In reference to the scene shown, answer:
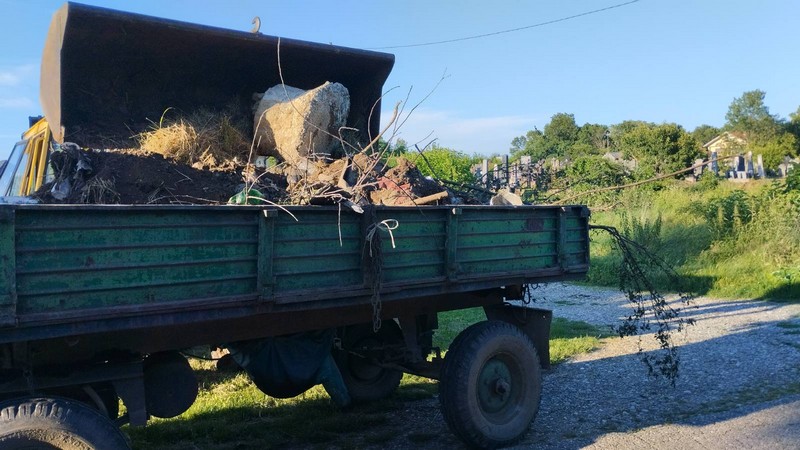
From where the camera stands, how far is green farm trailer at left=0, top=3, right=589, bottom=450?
3.12 m

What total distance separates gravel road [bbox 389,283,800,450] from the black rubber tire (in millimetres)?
292

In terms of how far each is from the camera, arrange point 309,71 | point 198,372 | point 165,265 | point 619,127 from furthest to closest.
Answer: point 619,127, point 198,372, point 309,71, point 165,265

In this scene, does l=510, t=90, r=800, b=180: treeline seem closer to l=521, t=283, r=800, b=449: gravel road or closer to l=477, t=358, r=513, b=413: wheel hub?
l=521, t=283, r=800, b=449: gravel road

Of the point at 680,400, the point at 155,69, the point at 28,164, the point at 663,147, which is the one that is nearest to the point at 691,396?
the point at 680,400

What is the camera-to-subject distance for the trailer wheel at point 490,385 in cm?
480

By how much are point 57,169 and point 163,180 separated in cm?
60

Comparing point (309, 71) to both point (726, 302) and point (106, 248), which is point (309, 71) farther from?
point (726, 302)

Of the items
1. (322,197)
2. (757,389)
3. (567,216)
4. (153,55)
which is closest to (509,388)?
(567,216)

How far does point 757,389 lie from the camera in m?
6.29

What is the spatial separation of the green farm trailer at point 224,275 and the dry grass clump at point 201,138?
0.28 meters

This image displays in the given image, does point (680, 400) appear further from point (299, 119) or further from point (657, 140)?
point (657, 140)

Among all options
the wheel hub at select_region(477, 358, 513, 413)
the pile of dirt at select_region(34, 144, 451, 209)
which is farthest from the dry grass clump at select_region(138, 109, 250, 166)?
the wheel hub at select_region(477, 358, 513, 413)

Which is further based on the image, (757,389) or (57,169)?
(757,389)

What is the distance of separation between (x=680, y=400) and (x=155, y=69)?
5103 millimetres
